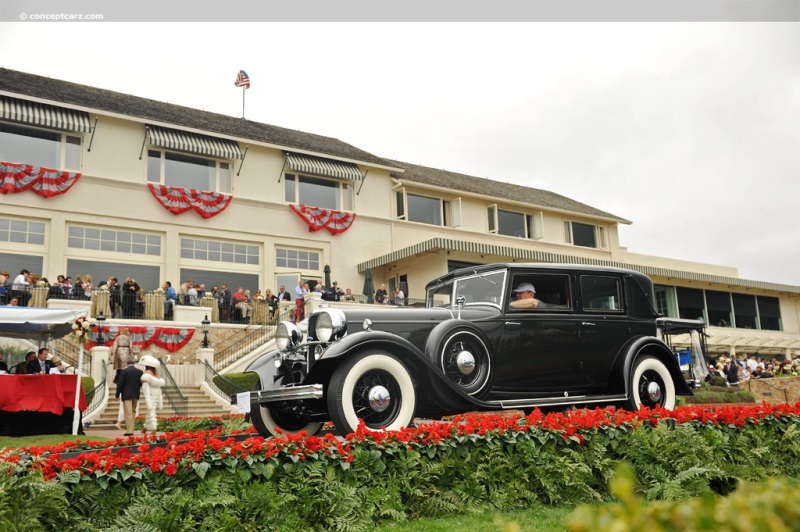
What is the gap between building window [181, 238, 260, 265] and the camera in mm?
24750

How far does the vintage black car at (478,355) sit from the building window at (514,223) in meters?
23.9

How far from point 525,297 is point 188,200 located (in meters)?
19.3

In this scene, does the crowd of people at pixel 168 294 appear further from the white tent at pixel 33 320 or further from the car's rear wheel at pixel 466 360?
the car's rear wheel at pixel 466 360

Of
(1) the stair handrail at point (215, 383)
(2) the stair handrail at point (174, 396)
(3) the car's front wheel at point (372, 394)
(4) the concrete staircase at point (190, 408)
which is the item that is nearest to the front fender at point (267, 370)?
(3) the car's front wheel at point (372, 394)

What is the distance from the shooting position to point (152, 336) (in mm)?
20031

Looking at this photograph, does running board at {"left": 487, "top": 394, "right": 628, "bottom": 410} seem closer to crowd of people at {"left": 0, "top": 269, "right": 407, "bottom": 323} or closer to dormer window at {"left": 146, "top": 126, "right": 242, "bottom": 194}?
crowd of people at {"left": 0, "top": 269, "right": 407, "bottom": 323}

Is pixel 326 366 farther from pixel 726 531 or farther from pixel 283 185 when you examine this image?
pixel 283 185

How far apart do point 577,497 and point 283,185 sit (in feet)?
76.0

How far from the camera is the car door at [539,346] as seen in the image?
767cm

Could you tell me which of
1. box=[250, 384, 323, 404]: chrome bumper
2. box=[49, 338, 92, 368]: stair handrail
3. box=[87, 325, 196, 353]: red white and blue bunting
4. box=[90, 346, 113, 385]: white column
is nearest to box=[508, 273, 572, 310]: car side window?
box=[250, 384, 323, 404]: chrome bumper

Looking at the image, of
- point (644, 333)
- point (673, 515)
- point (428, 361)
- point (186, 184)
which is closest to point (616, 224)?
point (186, 184)

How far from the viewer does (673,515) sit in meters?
1.31

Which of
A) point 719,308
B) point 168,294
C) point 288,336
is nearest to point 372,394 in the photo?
point 288,336

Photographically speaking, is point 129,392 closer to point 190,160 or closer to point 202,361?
point 202,361
